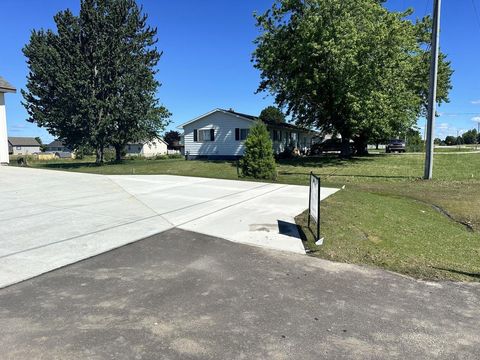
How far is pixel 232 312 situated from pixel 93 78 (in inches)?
1064

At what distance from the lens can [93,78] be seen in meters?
26.8

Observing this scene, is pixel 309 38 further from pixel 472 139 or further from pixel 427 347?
pixel 472 139

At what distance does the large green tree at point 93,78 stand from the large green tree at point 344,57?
9915mm

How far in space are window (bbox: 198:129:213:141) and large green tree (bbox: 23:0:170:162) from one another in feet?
16.7

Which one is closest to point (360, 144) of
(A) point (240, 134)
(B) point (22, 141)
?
(A) point (240, 134)

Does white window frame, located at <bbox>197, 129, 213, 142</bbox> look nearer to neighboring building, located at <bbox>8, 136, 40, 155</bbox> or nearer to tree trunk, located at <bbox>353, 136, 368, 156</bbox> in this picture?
tree trunk, located at <bbox>353, 136, 368, 156</bbox>

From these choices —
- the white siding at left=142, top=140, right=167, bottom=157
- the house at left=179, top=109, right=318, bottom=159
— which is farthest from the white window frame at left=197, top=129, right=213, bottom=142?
the white siding at left=142, top=140, right=167, bottom=157

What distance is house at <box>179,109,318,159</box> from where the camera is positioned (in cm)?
3025

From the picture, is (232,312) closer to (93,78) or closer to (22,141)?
(93,78)

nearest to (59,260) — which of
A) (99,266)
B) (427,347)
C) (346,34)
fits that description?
(99,266)

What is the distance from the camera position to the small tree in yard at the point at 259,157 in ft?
54.7

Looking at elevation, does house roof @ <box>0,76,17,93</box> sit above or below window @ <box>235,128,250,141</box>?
above

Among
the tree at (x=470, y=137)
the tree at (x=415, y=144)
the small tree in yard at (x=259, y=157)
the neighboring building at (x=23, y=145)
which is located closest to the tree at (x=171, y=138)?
the neighboring building at (x=23, y=145)

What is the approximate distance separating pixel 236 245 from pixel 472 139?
119 m
